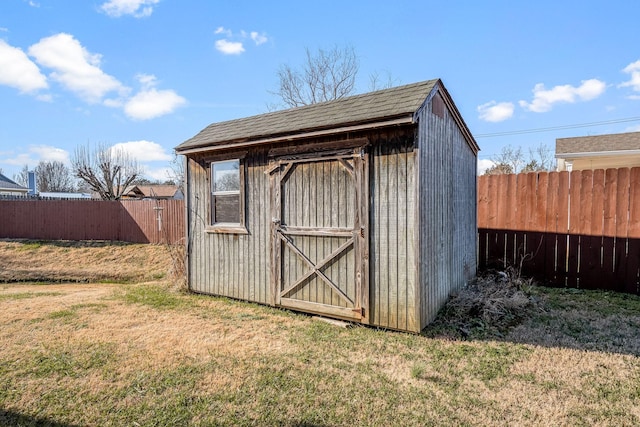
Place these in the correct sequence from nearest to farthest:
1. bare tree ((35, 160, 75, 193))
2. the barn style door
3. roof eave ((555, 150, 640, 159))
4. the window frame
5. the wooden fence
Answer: the barn style door → the window frame → roof eave ((555, 150, 640, 159)) → the wooden fence → bare tree ((35, 160, 75, 193))

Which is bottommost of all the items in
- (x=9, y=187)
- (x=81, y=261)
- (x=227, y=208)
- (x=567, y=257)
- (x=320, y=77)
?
(x=81, y=261)

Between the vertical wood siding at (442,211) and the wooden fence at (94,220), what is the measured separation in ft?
34.3

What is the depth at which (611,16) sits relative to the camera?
8195 mm

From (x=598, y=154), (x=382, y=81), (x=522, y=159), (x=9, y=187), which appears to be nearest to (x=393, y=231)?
(x=598, y=154)

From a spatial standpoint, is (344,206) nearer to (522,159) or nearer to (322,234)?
(322,234)

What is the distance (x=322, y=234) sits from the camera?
4.68 meters

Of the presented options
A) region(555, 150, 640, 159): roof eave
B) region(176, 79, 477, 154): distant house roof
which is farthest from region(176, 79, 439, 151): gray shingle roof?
region(555, 150, 640, 159): roof eave

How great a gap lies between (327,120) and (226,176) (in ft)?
7.48

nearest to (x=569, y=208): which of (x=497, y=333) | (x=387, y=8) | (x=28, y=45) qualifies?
(x=497, y=333)

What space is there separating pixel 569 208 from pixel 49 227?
1788 cm

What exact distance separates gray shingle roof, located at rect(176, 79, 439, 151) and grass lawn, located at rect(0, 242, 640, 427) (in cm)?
268

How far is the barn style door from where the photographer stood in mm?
4363

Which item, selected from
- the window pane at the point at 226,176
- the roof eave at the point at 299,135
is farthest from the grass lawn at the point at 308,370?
the roof eave at the point at 299,135

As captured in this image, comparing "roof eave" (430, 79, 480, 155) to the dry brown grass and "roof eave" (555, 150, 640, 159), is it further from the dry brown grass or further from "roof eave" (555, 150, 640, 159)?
the dry brown grass
